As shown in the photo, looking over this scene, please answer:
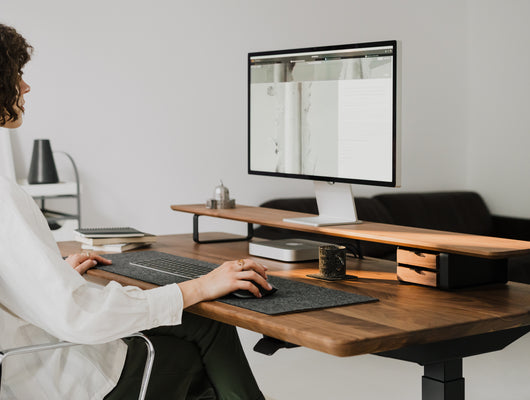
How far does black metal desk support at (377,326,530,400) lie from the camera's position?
1654 millimetres

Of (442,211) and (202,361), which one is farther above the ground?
(442,211)

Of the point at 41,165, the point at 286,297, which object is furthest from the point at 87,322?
the point at 41,165

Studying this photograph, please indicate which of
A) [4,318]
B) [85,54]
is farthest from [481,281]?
[85,54]

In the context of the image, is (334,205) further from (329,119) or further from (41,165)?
(41,165)

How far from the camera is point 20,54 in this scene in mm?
1696

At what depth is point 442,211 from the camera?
507 cm

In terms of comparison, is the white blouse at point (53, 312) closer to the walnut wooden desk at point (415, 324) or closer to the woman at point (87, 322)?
the woman at point (87, 322)

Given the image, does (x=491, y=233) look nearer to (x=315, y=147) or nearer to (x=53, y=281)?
(x=315, y=147)

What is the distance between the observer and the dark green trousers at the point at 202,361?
199 cm

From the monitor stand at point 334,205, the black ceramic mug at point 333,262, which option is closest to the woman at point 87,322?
the black ceramic mug at point 333,262

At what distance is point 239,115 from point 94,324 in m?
3.04

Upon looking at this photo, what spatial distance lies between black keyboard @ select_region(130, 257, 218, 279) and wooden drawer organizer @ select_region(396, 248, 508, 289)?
1.79 ft

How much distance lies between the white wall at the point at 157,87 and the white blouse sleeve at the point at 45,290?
2.38 meters

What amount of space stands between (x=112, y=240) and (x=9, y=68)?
111cm
